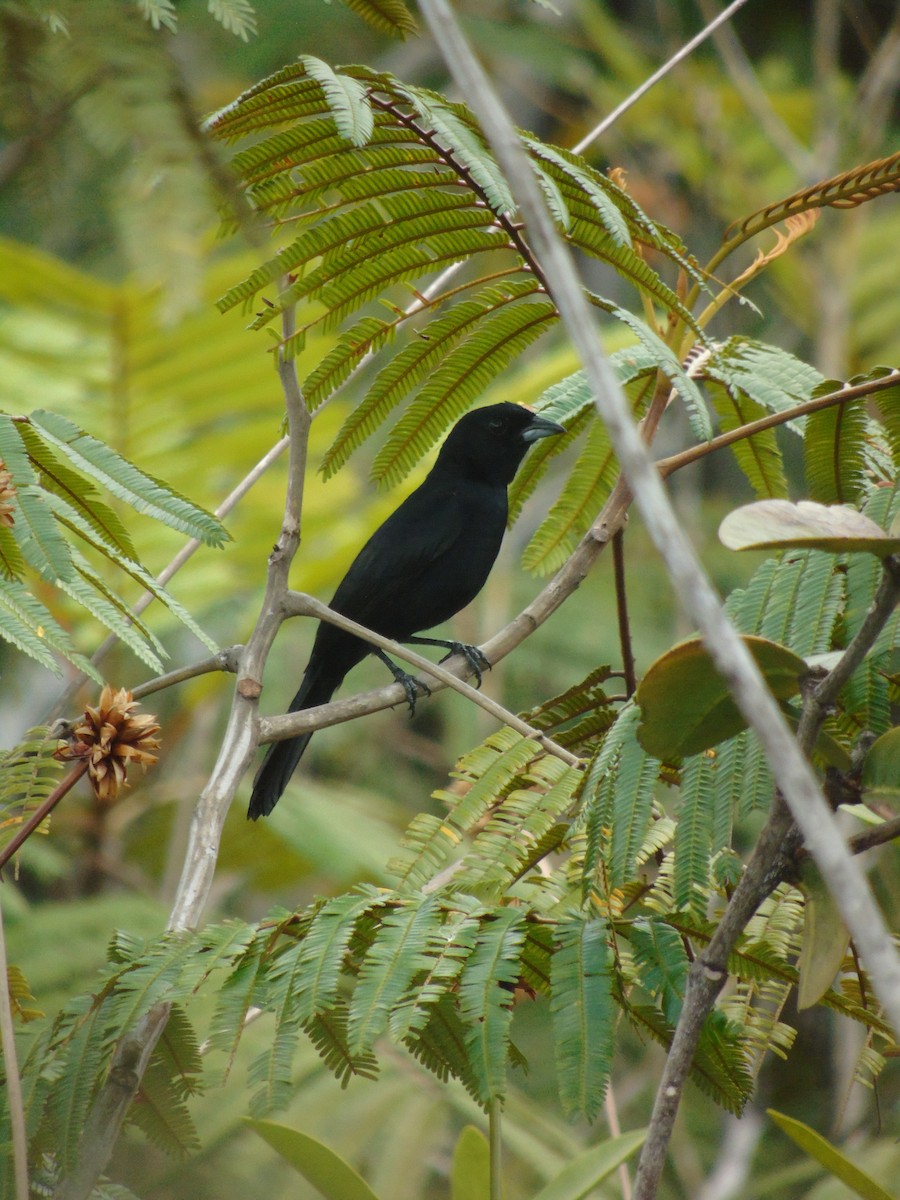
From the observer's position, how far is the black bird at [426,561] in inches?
157

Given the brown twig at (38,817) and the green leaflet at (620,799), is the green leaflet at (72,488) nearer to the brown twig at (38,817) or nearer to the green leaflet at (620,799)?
the brown twig at (38,817)

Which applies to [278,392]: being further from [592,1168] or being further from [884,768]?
Result: [884,768]

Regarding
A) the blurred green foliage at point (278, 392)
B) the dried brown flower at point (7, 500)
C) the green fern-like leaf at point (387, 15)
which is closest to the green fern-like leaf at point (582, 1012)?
the blurred green foliage at point (278, 392)

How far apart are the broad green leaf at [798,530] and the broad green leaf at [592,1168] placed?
771 mm

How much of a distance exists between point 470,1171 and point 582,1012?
26 cm

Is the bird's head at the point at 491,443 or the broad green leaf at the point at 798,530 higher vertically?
the bird's head at the point at 491,443

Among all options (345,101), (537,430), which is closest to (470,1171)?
(345,101)

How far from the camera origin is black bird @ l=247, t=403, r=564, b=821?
3996 millimetres

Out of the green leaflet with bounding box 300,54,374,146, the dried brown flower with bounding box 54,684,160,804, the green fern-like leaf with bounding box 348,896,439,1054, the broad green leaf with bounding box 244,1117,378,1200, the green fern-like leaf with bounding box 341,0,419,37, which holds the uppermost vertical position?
the green fern-like leaf with bounding box 341,0,419,37

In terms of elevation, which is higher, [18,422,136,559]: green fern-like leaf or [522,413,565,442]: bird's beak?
[522,413,565,442]: bird's beak

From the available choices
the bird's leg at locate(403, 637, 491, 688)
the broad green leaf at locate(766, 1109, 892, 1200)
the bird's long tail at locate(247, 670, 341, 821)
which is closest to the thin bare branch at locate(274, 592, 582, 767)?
the bird's leg at locate(403, 637, 491, 688)

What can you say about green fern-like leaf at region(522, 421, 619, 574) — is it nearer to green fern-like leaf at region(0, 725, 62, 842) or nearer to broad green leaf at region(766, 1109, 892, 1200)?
green fern-like leaf at region(0, 725, 62, 842)

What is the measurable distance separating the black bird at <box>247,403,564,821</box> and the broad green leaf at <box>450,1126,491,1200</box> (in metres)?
2.33

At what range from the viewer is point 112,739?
64.8 inches
